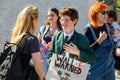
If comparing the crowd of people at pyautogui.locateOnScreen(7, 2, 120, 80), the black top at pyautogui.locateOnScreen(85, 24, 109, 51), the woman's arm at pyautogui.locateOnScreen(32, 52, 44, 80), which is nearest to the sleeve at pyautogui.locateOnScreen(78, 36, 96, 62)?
the crowd of people at pyautogui.locateOnScreen(7, 2, 120, 80)

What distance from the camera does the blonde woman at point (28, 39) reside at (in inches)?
173

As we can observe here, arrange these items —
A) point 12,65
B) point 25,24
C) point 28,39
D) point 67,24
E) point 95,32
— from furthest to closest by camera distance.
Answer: point 95,32
point 67,24
point 25,24
point 28,39
point 12,65

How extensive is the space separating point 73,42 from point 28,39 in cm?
51

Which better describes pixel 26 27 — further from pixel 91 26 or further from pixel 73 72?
pixel 91 26

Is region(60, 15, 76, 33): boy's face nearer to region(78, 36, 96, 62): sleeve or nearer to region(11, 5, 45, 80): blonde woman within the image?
region(78, 36, 96, 62): sleeve

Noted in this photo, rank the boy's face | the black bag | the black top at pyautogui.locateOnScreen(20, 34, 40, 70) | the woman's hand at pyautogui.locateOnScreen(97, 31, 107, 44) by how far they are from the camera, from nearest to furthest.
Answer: the black bag → the black top at pyautogui.locateOnScreen(20, 34, 40, 70) → the boy's face → the woman's hand at pyautogui.locateOnScreen(97, 31, 107, 44)

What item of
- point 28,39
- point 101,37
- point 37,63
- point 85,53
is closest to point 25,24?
point 28,39

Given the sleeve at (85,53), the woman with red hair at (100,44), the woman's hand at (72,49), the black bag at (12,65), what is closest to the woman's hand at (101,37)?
the woman with red hair at (100,44)

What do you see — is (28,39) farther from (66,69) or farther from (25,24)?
(66,69)

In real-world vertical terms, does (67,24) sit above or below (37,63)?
above

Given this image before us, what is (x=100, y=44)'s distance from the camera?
534cm

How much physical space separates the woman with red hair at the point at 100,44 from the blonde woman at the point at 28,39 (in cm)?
102

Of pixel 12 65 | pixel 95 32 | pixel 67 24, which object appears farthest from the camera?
pixel 95 32

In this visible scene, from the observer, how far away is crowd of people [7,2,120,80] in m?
4.45
